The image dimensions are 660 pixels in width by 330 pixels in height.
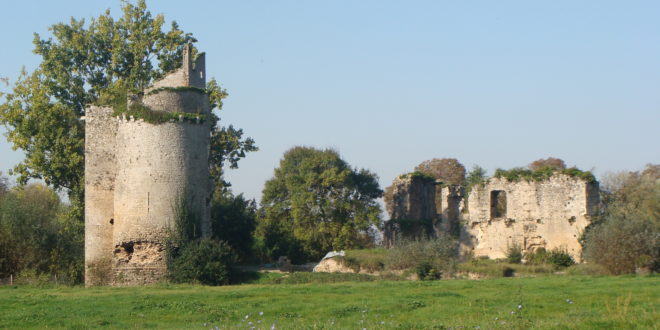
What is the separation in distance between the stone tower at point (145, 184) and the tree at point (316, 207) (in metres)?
12.3

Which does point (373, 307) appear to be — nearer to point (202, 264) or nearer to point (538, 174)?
point (202, 264)

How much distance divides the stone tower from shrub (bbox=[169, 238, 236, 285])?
785 millimetres

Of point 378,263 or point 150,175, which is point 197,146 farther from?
point 378,263

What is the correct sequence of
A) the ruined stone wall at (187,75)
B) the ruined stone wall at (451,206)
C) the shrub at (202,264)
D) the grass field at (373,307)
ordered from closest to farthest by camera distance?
the grass field at (373,307) < the shrub at (202,264) < the ruined stone wall at (187,75) < the ruined stone wall at (451,206)

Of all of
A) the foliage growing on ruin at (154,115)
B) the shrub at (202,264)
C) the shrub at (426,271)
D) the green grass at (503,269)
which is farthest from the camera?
the green grass at (503,269)

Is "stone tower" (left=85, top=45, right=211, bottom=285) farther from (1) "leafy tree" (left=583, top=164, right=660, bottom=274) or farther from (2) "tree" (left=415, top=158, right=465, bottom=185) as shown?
(2) "tree" (left=415, top=158, right=465, bottom=185)

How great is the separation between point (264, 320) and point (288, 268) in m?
20.6

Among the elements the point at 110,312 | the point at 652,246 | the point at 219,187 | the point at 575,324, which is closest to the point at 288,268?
the point at 219,187

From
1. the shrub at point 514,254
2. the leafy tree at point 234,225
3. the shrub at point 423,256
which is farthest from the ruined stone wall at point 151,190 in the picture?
the shrub at point 514,254

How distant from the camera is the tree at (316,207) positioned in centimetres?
4334

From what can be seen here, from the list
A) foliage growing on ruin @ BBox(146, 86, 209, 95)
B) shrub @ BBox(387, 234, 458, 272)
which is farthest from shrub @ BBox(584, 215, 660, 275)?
foliage growing on ruin @ BBox(146, 86, 209, 95)

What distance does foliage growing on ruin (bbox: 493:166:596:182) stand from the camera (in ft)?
110

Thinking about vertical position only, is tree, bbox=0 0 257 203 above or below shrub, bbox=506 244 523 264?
above

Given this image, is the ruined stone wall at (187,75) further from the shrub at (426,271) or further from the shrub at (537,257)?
the shrub at (537,257)
